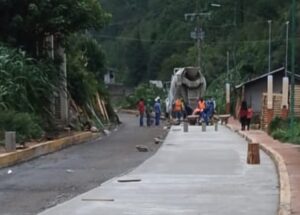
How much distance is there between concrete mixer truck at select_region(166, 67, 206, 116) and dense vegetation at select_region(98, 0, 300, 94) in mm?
19237

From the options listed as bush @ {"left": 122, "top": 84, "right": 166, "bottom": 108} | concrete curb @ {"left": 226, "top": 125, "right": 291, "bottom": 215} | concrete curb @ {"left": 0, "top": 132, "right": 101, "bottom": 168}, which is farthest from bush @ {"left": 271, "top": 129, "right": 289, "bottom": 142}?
bush @ {"left": 122, "top": 84, "right": 166, "bottom": 108}

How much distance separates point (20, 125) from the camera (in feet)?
78.0

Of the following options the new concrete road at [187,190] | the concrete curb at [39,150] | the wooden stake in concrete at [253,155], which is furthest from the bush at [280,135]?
the wooden stake in concrete at [253,155]

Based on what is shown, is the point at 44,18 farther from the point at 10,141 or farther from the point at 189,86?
the point at 189,86

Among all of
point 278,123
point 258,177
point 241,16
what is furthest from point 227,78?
point 258,177

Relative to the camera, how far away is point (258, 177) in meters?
16.2

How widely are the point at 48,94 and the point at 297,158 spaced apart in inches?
474

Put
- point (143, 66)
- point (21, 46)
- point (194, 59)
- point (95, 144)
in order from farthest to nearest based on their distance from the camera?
point (143, 66)
point (194, 59)
point (21, 46)
point (95, 144)

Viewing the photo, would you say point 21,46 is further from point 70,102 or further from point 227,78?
point 227,78

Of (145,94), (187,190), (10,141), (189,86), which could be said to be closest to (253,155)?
(187,190)

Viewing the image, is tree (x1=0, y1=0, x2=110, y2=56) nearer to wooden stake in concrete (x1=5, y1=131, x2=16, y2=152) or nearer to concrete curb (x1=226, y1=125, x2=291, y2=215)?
wooden stake in concrete (x1=5, y1=131, x2=16, y2=152)

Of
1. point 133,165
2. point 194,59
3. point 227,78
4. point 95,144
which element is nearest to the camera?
point 133,165

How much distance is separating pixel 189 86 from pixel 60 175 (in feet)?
118

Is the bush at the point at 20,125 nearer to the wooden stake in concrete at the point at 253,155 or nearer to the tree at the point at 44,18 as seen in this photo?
the tree at the point at 44,18
